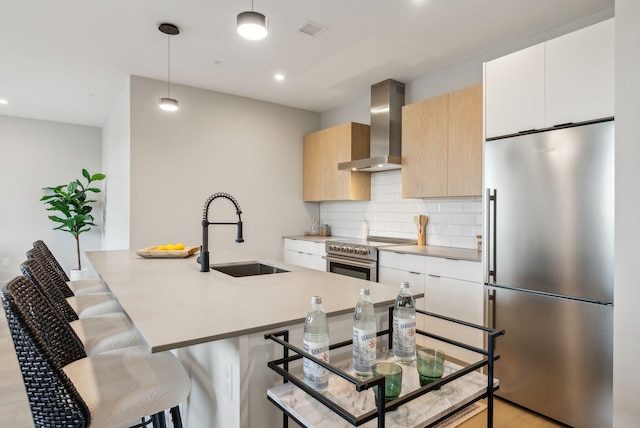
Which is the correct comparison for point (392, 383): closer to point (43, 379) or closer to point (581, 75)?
point (43, 379)

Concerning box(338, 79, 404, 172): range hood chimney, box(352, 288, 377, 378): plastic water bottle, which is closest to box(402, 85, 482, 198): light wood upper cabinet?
box(338, 79, 404, 172): range hood chimney

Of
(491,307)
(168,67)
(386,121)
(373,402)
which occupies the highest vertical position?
(168,67)

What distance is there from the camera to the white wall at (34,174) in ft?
18.6

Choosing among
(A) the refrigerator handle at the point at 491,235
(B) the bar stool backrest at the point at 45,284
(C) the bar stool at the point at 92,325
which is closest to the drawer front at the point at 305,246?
(A) the refrigerator handle at the point at 491,235

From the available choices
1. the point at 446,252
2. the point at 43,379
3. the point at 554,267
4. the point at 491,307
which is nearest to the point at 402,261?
the point at 446,252

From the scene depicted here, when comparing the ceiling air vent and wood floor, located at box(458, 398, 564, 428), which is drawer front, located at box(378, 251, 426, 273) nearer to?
wood floor, located at box(458, 398, 564, 428)

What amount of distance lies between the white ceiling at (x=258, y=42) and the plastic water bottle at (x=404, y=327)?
7.12 feet

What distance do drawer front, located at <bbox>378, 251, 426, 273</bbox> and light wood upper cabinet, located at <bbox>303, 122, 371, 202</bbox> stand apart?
115 cm

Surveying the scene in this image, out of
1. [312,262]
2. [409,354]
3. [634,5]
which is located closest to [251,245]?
[312,262]

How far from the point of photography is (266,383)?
123 centimetres

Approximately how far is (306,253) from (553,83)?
3.12m

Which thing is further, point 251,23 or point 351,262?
point 351,262

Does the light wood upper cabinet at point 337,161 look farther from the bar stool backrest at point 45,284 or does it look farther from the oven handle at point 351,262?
the bar stool backrest at point 45,284

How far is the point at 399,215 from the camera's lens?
4238 mm
